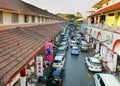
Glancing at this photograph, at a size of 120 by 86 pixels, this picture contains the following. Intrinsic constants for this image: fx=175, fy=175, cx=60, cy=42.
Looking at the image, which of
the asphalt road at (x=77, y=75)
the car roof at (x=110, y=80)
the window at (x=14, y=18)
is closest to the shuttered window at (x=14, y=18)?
the window at (x=14, y=18)

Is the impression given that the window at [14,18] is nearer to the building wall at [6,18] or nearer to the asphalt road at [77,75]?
the building wall at [6,18]

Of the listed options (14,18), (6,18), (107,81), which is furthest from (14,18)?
(107,81)

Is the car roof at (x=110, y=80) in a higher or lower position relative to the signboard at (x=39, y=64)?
lower

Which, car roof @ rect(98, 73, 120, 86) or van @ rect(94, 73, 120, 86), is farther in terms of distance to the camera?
van @ rect(94, 73, 120, 86)

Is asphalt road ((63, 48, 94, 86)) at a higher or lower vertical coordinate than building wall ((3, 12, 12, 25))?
lower

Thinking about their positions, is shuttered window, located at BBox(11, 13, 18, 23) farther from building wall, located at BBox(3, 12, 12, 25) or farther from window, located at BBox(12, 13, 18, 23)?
building wall, located at BBox(3, 12, 12, 25)

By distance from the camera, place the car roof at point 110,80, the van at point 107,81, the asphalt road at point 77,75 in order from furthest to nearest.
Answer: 1. the asphalt road at point 77,75
2. the van at point 107,81
3. the car roof at point 110,80

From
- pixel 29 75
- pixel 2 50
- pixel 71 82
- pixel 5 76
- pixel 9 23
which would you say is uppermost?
pixel 9 23

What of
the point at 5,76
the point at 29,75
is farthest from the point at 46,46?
the point at 5,76

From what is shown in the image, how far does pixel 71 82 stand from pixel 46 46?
5.14m

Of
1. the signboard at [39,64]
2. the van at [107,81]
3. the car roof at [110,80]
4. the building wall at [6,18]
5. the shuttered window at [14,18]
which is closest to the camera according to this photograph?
the signboard at [39,64]

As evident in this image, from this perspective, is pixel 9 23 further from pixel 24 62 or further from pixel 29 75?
pixel 24 62

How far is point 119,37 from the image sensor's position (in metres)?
17.9

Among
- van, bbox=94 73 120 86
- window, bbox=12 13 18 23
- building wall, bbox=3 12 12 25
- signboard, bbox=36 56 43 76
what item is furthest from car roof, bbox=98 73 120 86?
window, bbox=12 13 18 23
